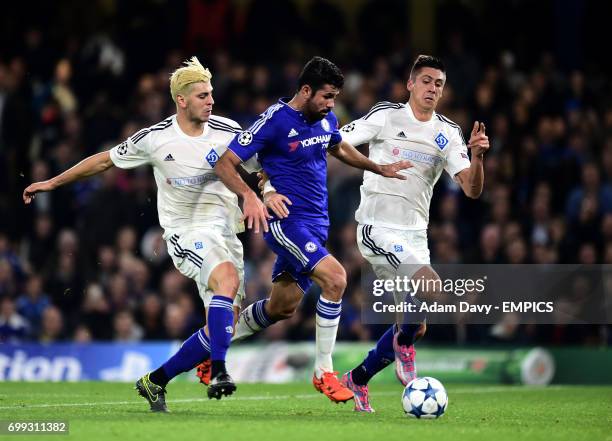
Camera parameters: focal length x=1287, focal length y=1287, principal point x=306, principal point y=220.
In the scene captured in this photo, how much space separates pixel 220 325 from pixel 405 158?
243 centimetres

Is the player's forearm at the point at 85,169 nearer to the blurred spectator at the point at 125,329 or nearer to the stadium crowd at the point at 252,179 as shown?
the stadium crowd at the point at 252,179

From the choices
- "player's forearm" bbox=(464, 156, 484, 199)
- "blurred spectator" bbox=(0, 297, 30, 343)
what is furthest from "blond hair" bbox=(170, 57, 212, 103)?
"blurred spectator" bbox=(0, 297, 30, 343)

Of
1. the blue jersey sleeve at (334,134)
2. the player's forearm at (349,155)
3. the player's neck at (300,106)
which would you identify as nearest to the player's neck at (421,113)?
the player's forearm at (349,155)

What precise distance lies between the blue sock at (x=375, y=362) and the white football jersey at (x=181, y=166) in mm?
1547

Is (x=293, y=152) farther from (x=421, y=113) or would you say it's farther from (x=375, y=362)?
(x=375, y=362)

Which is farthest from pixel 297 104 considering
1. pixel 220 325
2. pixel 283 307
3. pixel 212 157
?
pixel 220 325

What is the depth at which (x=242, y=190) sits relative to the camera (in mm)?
9156

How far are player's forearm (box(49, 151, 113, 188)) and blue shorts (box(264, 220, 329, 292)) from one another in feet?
4.64

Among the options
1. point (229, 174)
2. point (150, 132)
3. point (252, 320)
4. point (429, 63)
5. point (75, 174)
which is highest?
point (429, 63)

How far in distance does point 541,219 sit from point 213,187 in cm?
703

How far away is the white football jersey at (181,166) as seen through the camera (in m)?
9.95

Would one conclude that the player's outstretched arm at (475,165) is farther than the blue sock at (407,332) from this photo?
No

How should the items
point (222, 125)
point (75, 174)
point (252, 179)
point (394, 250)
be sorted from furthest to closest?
point (252, 179) < point (394, 250) < point (222, 125) < point (75, 174)

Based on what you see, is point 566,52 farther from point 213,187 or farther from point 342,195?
point 213,187
